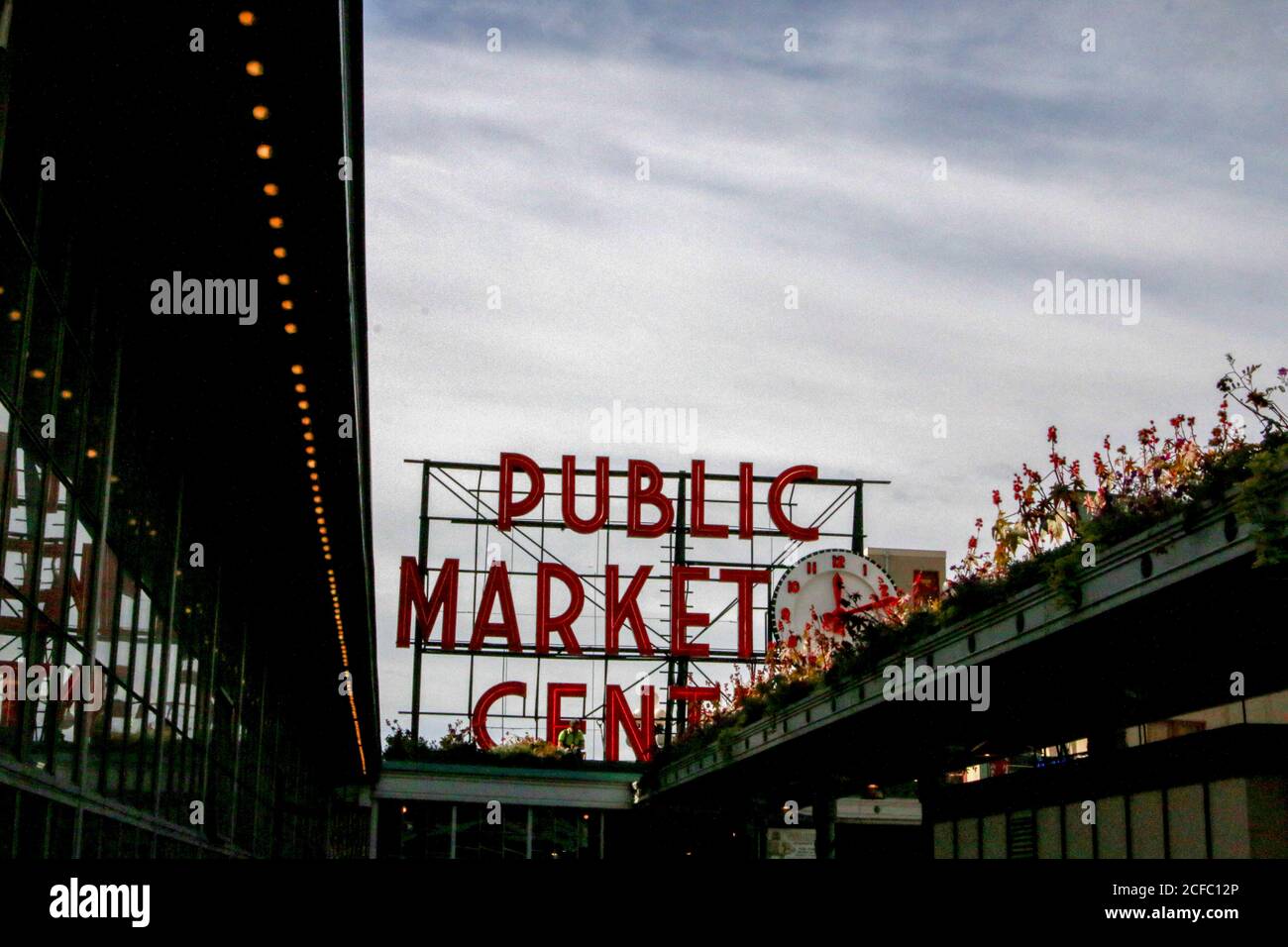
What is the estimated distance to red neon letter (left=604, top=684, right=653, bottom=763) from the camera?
45656 millimetres

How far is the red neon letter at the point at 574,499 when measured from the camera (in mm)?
49969

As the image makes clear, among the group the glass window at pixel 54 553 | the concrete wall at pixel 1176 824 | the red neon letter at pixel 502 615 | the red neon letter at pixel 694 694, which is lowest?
the concrete wall at pixel 1176 824

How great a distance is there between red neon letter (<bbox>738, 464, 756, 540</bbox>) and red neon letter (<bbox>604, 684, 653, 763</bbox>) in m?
6.85

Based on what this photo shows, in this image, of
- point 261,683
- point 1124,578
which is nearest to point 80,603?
point 1124,578

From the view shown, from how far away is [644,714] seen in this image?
153 feet

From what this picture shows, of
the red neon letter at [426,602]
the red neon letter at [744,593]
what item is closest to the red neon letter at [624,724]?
the red neon letter at [744,593]

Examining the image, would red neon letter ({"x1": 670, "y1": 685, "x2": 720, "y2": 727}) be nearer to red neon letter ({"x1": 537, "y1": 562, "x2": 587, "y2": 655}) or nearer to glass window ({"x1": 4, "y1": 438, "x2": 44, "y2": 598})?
red neon letter ({"x1": 537, "y1": 562, "x2": 587, "y2": 655})

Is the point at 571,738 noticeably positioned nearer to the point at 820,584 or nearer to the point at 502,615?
the point at 502,615

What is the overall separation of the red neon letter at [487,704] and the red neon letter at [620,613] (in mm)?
2872

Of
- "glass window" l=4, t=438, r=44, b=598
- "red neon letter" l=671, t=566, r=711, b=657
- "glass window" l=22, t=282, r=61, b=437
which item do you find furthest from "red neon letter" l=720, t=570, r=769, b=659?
"glass window" l=4, t=438, r=44, b=598

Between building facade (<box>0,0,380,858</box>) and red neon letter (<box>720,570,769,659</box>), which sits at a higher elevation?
red neon letter (<box>720,570,769,659</box>)

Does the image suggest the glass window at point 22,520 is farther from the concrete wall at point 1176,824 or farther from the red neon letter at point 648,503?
the red neon letter at point 648,503
